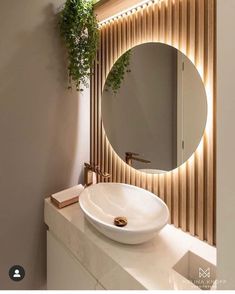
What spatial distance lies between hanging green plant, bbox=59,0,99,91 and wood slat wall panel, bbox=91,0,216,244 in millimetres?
184

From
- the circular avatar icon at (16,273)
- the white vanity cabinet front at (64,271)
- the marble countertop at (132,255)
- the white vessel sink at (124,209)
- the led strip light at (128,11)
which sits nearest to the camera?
the marble countertop at (132,255)

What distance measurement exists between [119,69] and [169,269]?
124 centimetres

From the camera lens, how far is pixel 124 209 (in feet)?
4.34

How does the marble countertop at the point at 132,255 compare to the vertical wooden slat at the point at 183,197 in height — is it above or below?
below

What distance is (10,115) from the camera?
142cm

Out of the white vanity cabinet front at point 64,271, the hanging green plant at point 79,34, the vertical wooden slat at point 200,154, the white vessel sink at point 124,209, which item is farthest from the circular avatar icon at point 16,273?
the hanging green plant at point 79,34

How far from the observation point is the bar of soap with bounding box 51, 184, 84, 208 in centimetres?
145

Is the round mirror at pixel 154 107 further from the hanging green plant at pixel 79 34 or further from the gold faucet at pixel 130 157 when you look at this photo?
the hanging green plant at pixel 79 34

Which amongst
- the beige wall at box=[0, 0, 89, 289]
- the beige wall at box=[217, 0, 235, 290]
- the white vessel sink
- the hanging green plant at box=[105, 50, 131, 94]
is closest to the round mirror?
the hanging green plant at box=[105, 50, 131, 94]

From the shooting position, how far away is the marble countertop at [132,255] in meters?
0.83

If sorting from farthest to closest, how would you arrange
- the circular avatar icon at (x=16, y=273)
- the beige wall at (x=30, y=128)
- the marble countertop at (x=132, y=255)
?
the circular avatar icon at (x=16, y=273)
the beige wall at (x=30, y=128)
the marble countertop at (x=132, y=255)

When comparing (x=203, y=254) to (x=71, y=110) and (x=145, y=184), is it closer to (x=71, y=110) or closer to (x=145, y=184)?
(x=145, y=184)

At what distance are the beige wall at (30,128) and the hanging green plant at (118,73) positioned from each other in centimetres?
29

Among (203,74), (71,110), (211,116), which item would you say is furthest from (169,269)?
(71,110)
